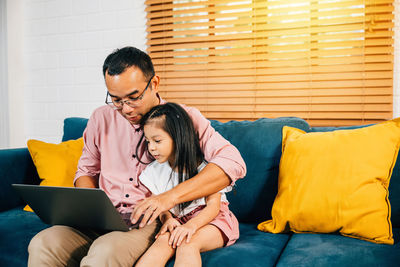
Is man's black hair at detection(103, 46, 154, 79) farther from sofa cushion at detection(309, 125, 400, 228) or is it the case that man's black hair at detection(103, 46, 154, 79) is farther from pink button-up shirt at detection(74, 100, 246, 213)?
sofa cushion at detection(309, 125, 400, 228)

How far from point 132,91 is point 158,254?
587 mm

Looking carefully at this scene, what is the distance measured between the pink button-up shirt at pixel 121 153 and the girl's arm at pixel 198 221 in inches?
5.2

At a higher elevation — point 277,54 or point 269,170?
point 277,54

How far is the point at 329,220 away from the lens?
4.55 ft

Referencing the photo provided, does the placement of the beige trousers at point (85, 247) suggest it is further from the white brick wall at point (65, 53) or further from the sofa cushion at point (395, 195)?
the white brick wall at point (65, 53)

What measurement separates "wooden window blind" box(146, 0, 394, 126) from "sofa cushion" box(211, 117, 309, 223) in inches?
24.4

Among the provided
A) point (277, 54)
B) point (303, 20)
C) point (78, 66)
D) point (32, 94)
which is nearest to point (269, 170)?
point (277, 54)

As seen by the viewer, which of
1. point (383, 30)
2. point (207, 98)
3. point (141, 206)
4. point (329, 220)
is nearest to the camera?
point (141, 206)

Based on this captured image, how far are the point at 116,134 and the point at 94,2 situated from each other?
1.66 meters

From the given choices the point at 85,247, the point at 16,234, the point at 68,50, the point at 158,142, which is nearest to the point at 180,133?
the point at 158,142

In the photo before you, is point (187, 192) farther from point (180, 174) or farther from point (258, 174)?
point (258, 174)

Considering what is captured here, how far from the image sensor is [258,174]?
1.67 meters

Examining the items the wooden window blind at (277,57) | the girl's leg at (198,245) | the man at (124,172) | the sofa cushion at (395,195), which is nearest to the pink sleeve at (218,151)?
the man at (124,172)

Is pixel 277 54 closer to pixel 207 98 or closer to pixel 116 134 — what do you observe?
pixel 207 98
